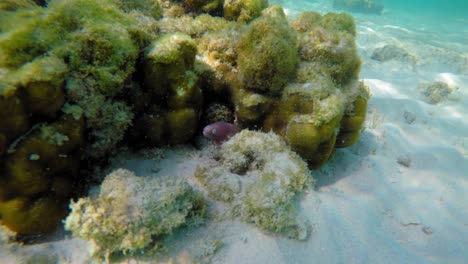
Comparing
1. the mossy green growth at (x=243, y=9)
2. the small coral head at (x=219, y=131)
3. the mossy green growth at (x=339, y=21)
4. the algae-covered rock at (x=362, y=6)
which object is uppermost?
the mossy green growth at (x=243, y=9)

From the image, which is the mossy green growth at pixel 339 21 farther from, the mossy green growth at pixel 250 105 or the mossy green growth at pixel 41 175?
the mossy green growth at pixel 41 175

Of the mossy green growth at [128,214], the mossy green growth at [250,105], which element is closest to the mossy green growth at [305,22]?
the mossy green growth at [250,105]

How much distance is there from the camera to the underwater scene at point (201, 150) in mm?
2510

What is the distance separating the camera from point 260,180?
3.24 m

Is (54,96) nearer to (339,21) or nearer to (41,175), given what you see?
(41,175)

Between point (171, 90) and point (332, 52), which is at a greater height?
point (332, 52)

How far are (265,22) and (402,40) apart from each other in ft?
42.0

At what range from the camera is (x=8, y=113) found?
2.29m

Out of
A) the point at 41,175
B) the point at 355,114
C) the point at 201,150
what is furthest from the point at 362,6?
the point at 41,175

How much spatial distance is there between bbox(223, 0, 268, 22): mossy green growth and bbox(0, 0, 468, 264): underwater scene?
0.8 inches

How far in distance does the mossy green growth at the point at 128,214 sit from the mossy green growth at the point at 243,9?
347 cm

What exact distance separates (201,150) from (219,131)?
1.32 ft

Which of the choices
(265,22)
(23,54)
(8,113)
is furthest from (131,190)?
(265,22)

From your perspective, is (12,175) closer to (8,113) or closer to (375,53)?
(8,113)
